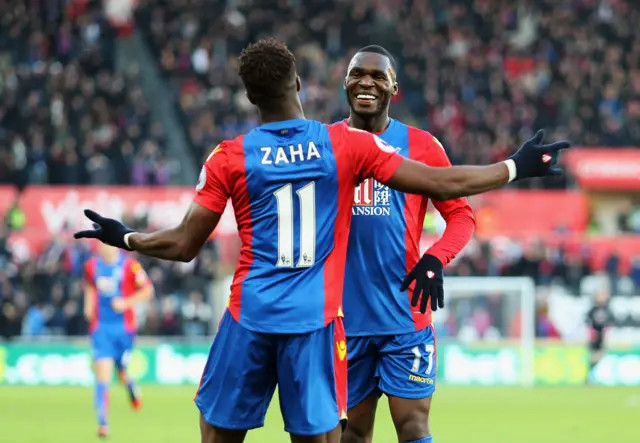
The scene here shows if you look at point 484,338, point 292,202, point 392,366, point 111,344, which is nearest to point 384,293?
point 392,366

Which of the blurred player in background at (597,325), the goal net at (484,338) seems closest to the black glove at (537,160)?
the blurred player in background at (597,325)

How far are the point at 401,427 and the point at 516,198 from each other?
1920 centimetres

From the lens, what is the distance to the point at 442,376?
22.6m

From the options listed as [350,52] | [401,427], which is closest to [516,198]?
[350,52]

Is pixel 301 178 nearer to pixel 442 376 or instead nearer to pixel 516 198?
pixel 442 376

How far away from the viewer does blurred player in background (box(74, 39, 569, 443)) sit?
5.75 meters

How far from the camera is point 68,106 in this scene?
2647 cm

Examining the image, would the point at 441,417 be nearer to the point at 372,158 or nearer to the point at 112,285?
the point at 112,285

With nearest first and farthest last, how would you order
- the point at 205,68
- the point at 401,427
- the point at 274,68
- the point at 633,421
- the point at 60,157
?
the point at 274,68 → the point at 401,427 → the point at 633,421 → the point at 60,157 → the point at 205,68

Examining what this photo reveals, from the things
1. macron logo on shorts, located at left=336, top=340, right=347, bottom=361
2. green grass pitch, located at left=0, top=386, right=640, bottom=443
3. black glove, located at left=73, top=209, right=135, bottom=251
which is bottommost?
A: green grass pitch, located at left=0, top=386, right=640, bottom=443

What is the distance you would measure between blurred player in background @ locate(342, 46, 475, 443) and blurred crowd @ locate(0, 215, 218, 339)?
15297 millimetres

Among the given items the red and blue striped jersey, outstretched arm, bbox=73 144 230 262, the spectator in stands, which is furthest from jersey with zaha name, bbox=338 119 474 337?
the spectator in stands

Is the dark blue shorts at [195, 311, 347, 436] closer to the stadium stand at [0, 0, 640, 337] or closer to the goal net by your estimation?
the stadium stand at [0, 0, 640, 337]

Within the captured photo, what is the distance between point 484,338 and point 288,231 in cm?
1727
